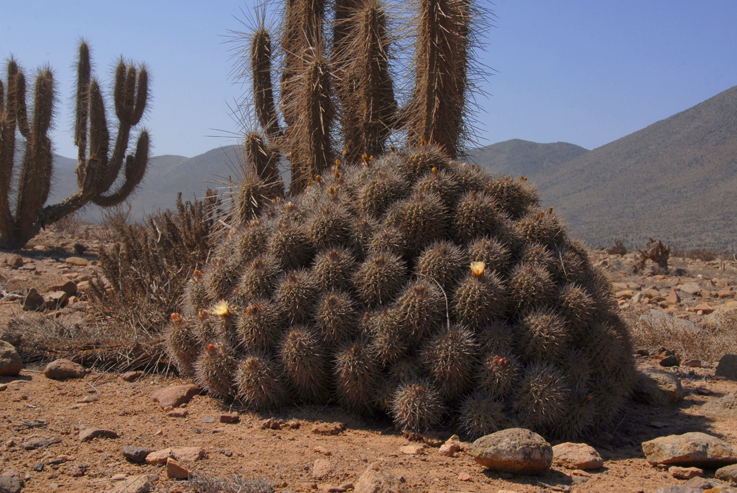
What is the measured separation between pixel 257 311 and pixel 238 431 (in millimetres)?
833

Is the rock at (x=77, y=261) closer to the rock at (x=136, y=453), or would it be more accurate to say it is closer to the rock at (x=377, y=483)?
the rock at (x=136, y=453)

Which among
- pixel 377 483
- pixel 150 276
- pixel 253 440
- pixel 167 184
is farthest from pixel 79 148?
pixel 167 184

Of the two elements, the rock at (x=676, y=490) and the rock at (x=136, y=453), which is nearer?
the rock at (x=676, y=490)

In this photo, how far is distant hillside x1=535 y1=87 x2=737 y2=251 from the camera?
24469mm

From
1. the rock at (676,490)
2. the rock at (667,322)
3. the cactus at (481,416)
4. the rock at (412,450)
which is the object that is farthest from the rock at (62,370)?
the rock at (667,322)

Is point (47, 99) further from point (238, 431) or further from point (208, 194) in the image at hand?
point (238, 431)

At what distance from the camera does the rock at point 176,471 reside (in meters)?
2.76

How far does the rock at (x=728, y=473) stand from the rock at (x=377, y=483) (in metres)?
1.84

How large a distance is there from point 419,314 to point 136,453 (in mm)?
1888

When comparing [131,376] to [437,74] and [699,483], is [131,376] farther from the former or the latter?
[699,483]

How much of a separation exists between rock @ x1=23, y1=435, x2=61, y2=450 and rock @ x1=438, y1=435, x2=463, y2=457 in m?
2.32

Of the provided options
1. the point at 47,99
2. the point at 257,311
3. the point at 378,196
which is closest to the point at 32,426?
the point at 257,311

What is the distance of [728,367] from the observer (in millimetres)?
5285

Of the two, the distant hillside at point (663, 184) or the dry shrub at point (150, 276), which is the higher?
the distant hillside at point (663, 184)
